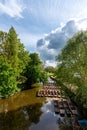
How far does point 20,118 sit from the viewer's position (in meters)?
32.9

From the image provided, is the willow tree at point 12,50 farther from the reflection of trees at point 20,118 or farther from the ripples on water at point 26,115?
the reflection of trees at point 20,118

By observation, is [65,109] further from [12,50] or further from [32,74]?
[32,74]

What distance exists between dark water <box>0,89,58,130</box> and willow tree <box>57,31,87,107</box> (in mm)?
6187

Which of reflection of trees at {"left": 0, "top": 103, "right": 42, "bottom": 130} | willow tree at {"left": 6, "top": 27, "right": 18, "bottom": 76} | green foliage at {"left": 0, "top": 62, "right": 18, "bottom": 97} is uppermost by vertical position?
willow tree at {"left": 6, "top": 27, "right": 18, "bottom": 76}

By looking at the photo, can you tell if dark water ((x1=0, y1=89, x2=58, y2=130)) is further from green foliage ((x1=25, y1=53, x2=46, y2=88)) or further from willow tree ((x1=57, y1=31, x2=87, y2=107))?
green foliage ((x1=25, y1=53, x2=46, y2=88))

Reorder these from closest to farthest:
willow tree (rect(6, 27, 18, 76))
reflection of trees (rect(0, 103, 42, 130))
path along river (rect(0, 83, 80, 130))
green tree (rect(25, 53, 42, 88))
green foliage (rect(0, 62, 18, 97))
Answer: reflection of trees (rect(0, 103, 42, 130)) → path along river (rect(0, 83, 80, 130)) → green foliage (rect(0, 62, 18, 97)) → willow tree (rect(6, 27, 18, 76)) → green tree (rect(25, 53, 42, 88))

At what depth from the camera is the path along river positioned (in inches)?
1154

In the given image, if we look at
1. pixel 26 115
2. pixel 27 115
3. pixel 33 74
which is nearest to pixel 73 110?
pixel 27 115

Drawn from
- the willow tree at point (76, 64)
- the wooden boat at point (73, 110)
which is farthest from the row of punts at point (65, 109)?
the willow tree at point (76, 64)

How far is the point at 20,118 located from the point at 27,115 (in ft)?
7.04

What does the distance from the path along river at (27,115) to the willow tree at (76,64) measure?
19.9ft

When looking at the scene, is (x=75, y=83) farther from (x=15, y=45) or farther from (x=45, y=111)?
(x=15, y=45)

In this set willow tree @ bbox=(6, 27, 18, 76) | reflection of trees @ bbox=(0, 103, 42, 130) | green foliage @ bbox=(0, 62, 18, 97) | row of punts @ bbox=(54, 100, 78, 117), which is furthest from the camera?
willow tree @ bbox=(6, 27, 18, 76)

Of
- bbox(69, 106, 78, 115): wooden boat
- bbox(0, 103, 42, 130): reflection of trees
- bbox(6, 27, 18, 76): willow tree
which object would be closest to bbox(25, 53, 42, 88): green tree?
bbox(6, 27, 18, 76): willow tree
